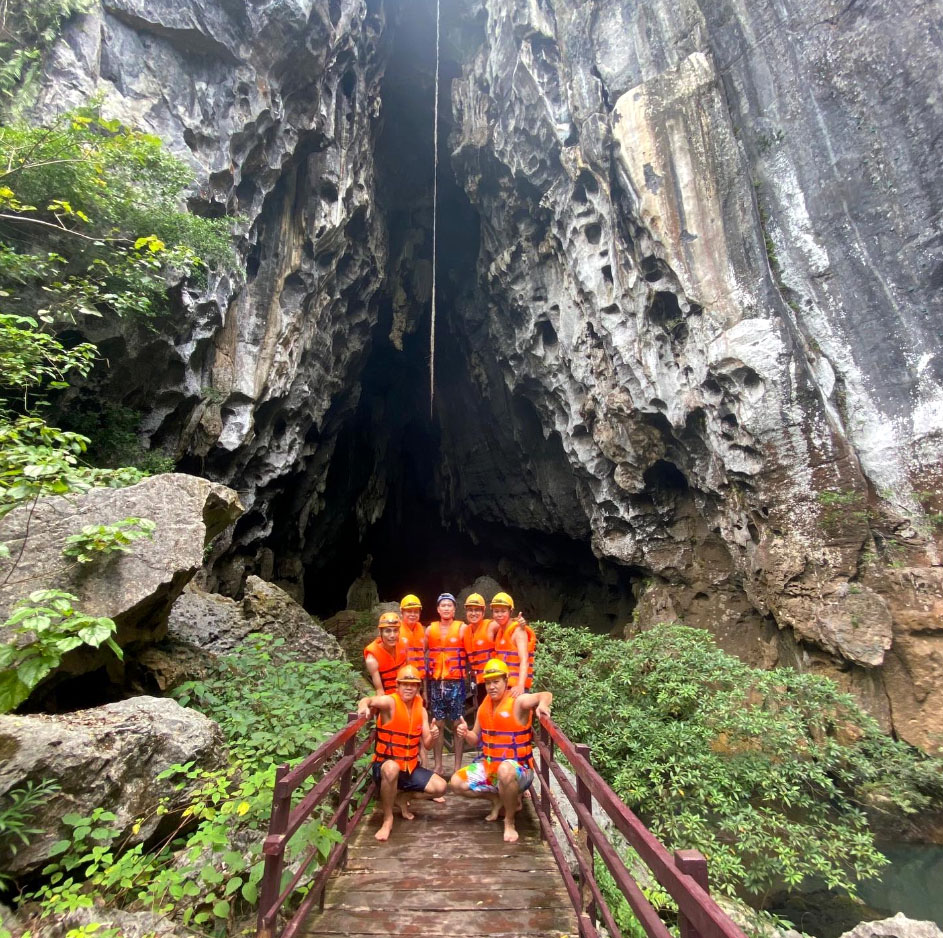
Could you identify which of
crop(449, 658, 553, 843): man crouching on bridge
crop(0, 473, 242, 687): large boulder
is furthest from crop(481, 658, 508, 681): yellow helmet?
crop(0, 473, 242, 687): large boulder

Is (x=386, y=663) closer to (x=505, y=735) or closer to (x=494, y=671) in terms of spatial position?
(x=494, y=671)

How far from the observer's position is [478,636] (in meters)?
4.77

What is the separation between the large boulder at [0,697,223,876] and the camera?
270 cm

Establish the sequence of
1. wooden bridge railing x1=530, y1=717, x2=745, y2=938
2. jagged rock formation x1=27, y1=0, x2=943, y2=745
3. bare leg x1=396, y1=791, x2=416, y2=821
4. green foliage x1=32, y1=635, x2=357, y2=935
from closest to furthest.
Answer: wooden bridge railing x1=530, y1=717, x2=745, y2=938 < green foliage x1=32, y1=635, x2=357, y2=935 < bare leg x1=396, y1=791, x2=416, y2=821 < jagged rock formation x1=27, y1=0, x2=943, y2=745

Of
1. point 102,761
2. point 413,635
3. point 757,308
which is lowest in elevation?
point 102,761

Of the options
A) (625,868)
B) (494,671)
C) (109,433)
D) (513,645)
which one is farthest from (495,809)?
(109,433)

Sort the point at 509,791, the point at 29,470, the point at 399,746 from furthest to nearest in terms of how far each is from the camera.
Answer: the point at 399,746
the point at 509,791
the point at 29,470

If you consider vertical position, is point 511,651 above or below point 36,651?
below

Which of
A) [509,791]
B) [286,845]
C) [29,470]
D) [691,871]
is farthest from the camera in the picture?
[509,791]

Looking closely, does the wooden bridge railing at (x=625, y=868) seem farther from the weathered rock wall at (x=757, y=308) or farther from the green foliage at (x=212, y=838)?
the weathered rock wall at (x=757, y=308)

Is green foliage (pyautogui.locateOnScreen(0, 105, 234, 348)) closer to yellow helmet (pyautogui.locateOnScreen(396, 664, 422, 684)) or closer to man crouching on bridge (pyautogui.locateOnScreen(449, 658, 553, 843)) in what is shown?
yellow helmet (pyautogui.locateOnScreen(396, 664, 422, 684))

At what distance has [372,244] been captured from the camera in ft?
48.6

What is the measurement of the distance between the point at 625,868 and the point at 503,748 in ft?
5.48

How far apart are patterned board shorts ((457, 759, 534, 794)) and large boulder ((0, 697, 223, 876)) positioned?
5.95ft
